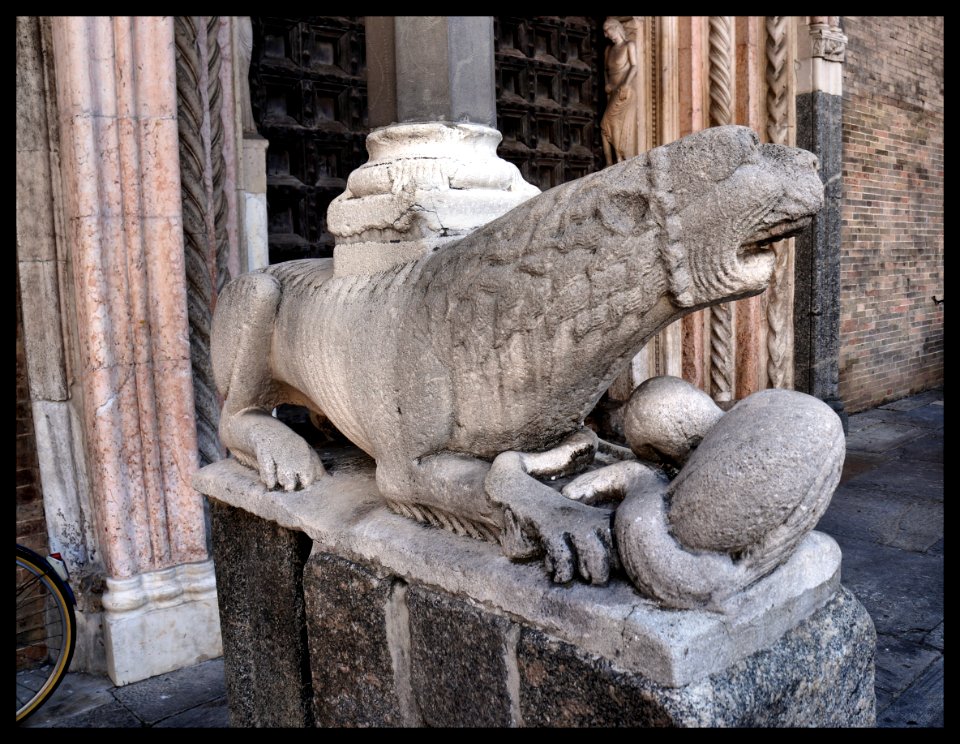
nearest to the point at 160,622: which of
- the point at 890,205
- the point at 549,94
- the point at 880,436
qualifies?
the point at 549,94

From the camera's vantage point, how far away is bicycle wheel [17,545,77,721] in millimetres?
2807

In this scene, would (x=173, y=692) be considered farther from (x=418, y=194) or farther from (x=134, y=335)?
(x=418, y=194)

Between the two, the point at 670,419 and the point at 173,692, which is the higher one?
the point at 670,419

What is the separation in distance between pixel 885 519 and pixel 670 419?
3.37 meters

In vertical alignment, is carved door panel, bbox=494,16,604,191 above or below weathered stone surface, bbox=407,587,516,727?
above

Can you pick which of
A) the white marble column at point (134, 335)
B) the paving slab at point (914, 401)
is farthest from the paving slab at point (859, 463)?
the white marble column at point (134, 335)

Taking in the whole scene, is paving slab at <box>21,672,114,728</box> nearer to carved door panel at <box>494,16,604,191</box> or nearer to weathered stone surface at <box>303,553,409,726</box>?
weathered stone surface at <box>303,553,409,726</box>

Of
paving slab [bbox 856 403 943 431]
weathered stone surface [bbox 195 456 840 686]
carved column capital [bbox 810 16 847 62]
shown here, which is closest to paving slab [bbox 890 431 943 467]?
paving slab [bbox 856 403 943 431]

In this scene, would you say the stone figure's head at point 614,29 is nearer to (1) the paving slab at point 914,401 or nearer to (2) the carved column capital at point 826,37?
(2) the carved column capital at point 826,37

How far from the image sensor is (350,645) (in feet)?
5.70

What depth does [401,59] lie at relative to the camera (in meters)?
2.29

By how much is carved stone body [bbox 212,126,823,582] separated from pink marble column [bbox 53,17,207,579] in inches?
48.1

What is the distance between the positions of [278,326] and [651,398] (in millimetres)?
1009

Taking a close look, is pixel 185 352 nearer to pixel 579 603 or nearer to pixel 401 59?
pixel 401 59
